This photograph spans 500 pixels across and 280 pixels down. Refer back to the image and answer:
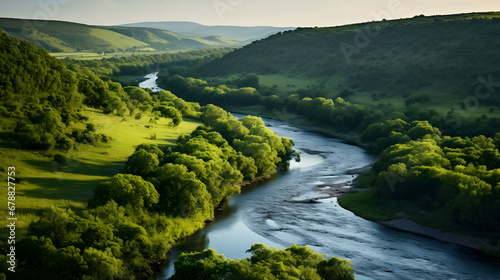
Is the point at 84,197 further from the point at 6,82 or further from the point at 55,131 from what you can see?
the point at 6,82

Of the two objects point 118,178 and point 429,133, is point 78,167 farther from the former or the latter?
point 429,133

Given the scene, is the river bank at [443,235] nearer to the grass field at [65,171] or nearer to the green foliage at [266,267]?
the green foliage at [266,267]

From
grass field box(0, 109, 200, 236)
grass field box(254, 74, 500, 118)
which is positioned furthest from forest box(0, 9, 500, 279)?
grass field box(254, 74, 500, 118)

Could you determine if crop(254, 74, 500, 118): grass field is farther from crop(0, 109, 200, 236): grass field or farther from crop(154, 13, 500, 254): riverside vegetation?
crop(0, 109, 200, 236): grass field

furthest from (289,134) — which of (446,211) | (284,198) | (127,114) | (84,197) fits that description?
(84,197)

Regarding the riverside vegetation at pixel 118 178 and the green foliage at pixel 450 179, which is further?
the green foliage at pixel 450 179

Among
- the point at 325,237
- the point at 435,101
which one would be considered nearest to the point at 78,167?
the point at 325,237

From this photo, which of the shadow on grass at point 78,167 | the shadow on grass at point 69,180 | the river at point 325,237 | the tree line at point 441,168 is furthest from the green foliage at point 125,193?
the tree line at point 441,168
